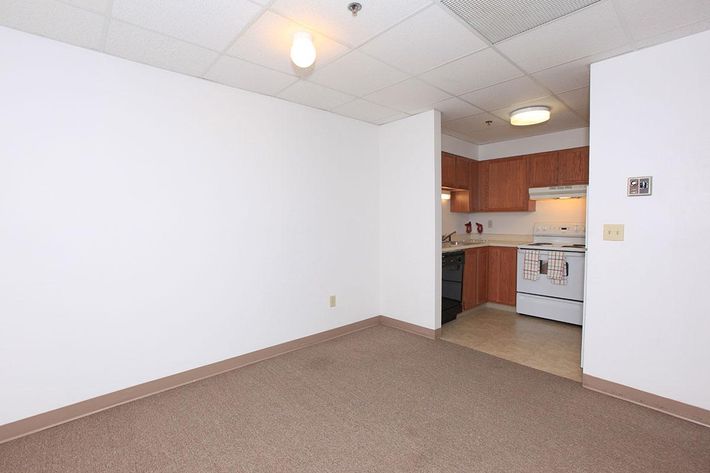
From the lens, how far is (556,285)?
4.15 m

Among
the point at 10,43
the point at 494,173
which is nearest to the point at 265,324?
the point at 10,43

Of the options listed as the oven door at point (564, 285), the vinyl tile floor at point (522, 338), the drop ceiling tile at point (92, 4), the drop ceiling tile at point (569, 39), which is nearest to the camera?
the drop ceiling tile at point (92, 4)

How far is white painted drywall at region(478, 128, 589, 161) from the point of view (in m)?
4.39

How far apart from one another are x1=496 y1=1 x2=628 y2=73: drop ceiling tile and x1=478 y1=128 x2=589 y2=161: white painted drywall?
7.72 feet

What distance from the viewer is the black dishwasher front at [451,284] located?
4.16 m

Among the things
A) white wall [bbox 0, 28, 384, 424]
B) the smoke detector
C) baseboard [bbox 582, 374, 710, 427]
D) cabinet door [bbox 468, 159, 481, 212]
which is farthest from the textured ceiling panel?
cabinet door [bbox 468, 159, 481, 212]

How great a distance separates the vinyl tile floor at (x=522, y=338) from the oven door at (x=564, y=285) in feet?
1.26

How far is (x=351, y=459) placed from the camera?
181cm

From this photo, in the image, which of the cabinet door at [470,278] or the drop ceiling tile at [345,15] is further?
the cabinet door at [470,278]

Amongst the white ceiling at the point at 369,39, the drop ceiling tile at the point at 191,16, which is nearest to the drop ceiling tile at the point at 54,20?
the white ceiling at the point at 369,39

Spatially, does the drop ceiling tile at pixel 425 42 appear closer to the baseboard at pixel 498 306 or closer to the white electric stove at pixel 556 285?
the white electric stove at pixel 556 285

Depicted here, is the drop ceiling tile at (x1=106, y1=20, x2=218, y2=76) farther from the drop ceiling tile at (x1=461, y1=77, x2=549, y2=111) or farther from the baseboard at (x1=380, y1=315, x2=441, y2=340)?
the baseboard at (x1=380, y1=315, x2=441, y2=340)

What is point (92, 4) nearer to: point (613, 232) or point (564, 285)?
point (613, 232)

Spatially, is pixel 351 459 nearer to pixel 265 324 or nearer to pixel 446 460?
pixel 446 460
